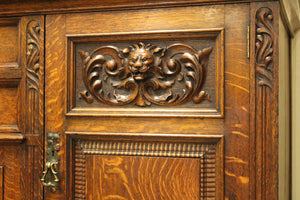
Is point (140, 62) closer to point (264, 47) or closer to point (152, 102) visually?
point (152, 102)

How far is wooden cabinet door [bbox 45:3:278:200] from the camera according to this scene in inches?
34.1

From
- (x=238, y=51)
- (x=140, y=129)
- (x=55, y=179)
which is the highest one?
(x=238, y=51)

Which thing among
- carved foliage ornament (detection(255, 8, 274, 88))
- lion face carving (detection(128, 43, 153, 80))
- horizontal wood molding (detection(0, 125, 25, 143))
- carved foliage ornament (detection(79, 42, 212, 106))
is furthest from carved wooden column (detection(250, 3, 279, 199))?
horizontal wood molding (detection(0, 125, 25, 143))

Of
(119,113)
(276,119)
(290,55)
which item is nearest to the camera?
(276,119)

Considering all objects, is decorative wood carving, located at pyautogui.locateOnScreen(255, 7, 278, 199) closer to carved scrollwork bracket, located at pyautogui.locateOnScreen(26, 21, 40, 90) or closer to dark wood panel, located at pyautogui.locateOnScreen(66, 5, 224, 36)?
dark wood panel, located at pyautogui.locateOnScreen(66, 5, 224, 36)

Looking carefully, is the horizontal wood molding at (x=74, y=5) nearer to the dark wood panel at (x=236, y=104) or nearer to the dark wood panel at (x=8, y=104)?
the dark wood panel at (x=236, y=104)

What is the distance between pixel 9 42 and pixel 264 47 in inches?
27.9

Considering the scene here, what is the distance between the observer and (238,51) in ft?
2.82

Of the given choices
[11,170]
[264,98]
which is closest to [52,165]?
[11,170]

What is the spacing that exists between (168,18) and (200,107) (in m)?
0.24

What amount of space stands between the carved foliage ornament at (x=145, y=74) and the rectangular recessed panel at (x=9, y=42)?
215 millimetres

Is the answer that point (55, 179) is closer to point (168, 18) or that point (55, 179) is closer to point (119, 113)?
point (119, 113)

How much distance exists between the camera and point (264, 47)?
84 centimetres

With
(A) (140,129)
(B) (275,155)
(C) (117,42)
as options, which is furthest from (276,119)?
(C) (117,42)
